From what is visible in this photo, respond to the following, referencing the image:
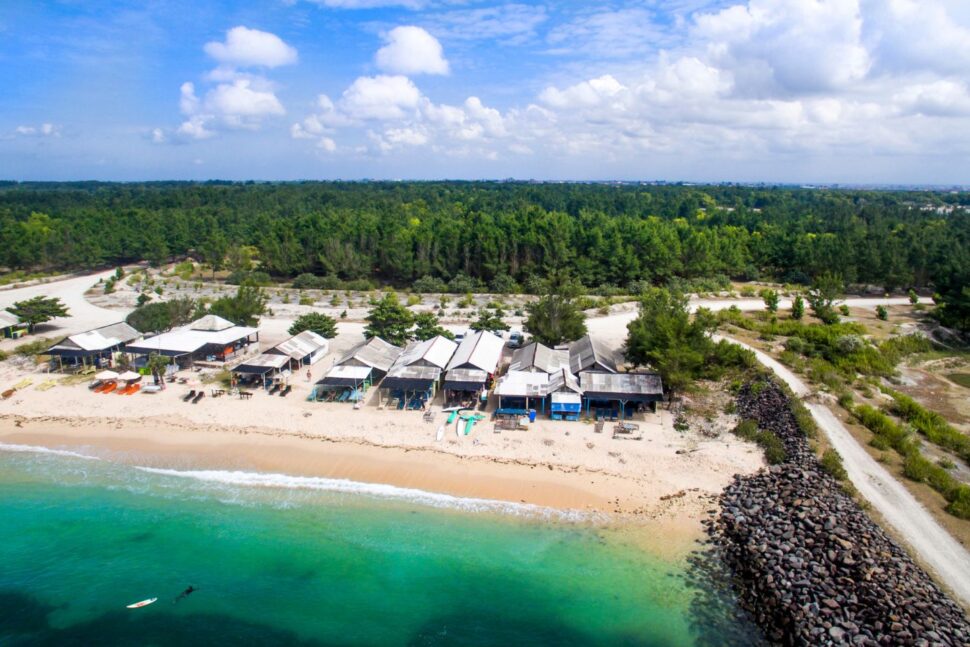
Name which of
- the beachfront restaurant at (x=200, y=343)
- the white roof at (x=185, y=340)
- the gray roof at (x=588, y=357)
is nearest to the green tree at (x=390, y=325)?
the beachfront restaurant at (x=200, y=343)

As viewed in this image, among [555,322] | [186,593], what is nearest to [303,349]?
[555,322]

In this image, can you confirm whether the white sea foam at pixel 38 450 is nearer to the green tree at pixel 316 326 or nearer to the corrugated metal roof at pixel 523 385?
the green tree at pixel 316 326

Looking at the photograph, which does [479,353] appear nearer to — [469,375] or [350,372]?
[469,375]

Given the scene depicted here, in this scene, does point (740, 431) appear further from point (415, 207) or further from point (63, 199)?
point (63, 199)

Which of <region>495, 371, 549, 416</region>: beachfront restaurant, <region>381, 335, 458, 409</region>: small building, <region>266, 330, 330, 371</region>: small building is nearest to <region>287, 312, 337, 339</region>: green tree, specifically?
<region>266, 330, 330, 371</region>: small building

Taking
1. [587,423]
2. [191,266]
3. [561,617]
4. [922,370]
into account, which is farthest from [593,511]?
[191,266]

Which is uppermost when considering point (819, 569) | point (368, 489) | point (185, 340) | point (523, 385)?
point (185, 340)
